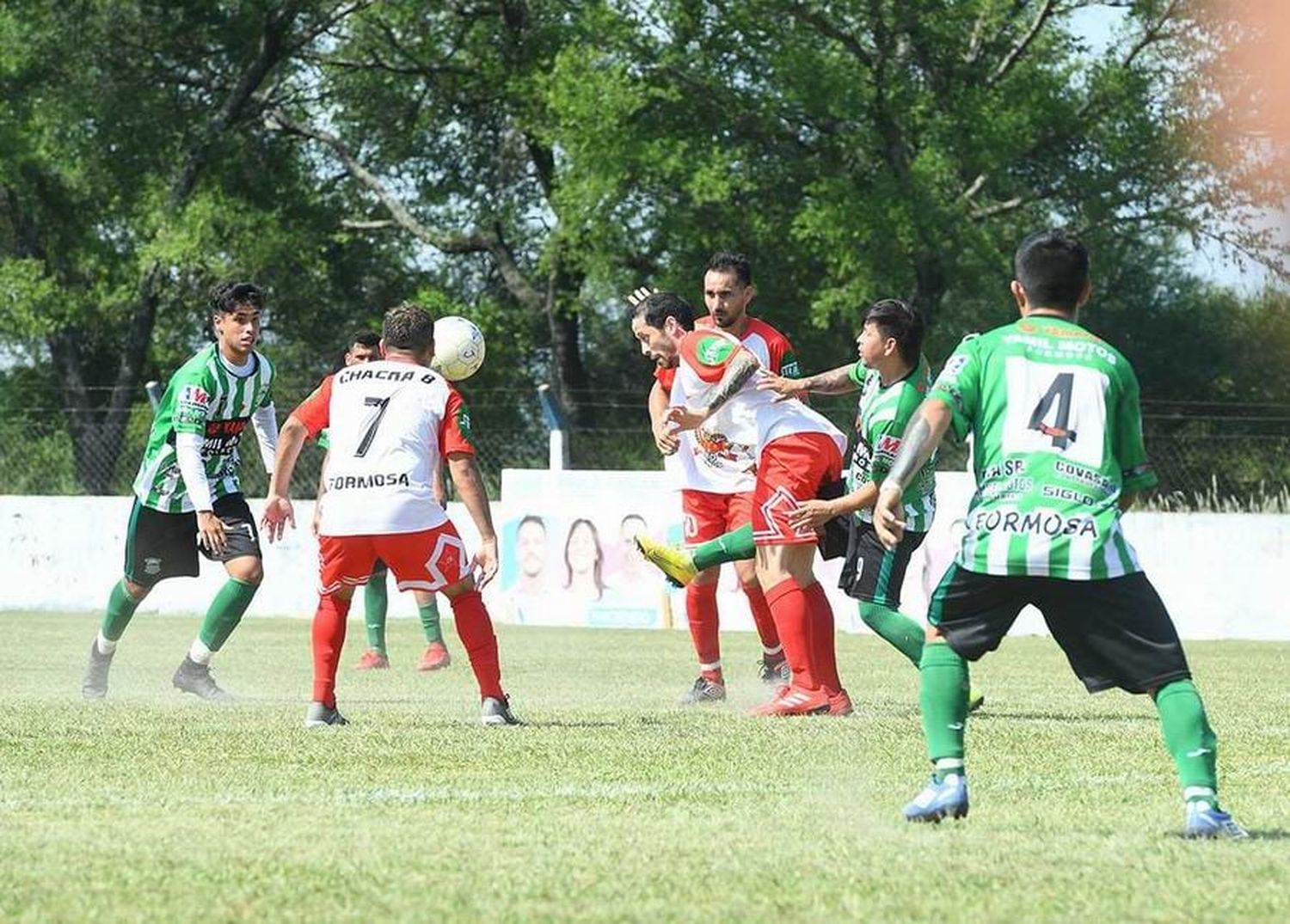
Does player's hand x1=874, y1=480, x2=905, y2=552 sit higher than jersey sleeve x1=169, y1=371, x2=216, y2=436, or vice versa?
jersey sleeve x1=169, y1=371, x2=216, y2=436

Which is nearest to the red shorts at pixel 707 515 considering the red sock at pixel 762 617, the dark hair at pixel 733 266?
the red sock at pixel 762 617

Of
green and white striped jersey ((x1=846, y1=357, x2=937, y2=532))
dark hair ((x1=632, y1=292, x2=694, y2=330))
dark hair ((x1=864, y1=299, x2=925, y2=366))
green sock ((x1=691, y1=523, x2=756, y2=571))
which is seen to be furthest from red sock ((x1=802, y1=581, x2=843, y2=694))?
dark hair ((x1=632, y1=292, x2=694, y2=330))

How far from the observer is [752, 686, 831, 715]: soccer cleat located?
962 centimetres

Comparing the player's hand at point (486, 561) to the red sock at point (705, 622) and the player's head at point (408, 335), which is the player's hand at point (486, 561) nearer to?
the player's head at point (408, 335)

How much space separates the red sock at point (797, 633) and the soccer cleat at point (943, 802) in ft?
11.4

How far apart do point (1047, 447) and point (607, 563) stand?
15705mm

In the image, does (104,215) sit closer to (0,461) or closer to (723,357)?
(0,461)

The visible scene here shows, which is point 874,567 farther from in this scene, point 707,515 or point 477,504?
point 477,504

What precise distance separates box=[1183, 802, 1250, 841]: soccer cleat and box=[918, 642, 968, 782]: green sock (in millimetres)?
638

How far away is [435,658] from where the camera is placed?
47.8 ft

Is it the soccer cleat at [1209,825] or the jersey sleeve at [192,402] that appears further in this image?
the jersey sleeve at [192,402]

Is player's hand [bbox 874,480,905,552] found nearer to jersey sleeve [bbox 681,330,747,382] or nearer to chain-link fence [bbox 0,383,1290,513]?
jersey sleeve [bbox 681,330,747,382]

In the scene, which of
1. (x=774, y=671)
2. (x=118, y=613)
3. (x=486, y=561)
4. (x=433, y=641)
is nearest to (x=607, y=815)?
(x=486, y=561)

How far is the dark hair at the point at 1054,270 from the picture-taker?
619 centimetres
